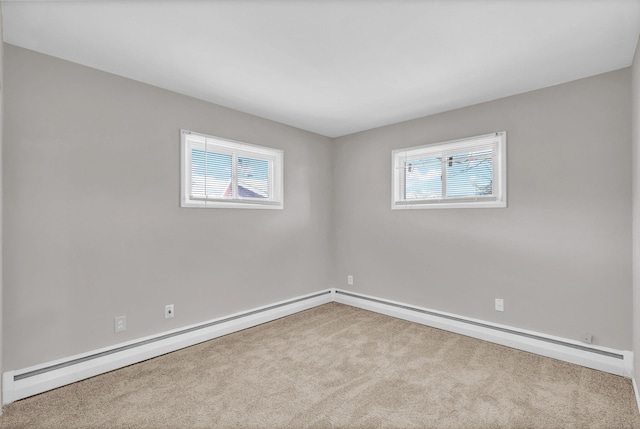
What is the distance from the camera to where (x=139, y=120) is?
273 cm

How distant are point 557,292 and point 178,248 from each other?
3.51 meters

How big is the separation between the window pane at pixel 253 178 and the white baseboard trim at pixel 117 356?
1367 millimetres

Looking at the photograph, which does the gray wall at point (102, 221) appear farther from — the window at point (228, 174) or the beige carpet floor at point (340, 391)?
the beige carpet floor at point (340, 391)

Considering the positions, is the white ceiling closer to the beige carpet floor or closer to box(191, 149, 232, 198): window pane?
box(191, 149, 232, 198): window pane

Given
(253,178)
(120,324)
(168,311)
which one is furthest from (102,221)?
(253,178)

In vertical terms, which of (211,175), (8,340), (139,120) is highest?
(139,120)

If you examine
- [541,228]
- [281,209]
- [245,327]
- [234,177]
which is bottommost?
[245,327]

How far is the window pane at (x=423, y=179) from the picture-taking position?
144 inches

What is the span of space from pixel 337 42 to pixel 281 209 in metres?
2.21

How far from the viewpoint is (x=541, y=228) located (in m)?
2.85

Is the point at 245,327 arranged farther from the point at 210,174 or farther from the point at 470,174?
the point at 470,174

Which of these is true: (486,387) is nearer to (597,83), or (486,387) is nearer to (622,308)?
(622,308)

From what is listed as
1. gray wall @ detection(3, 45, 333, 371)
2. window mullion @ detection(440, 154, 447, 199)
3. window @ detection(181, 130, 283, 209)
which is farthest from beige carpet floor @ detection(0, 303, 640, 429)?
window mullion @ detection(440, 154, 447, 199)

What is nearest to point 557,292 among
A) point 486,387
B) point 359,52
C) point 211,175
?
point 486,387
